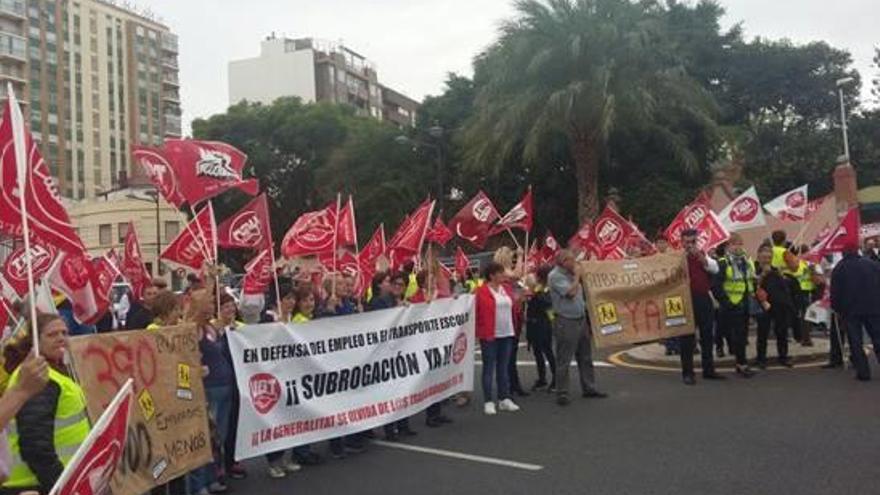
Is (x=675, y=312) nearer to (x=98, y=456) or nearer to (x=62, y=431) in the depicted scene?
(x=62, y=431)

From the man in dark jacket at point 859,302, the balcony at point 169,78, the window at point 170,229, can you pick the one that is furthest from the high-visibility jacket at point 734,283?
the balcony at point 169,78

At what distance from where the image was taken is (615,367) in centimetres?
1276

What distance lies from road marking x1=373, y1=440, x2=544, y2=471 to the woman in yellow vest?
3883 mm

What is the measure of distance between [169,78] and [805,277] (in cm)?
11566

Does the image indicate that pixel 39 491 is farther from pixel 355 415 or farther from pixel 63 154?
A: pixel 63 154

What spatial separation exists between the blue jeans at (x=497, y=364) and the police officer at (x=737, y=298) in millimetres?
3003

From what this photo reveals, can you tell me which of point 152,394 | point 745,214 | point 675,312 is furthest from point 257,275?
point 745,214

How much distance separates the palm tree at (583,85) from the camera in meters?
24.8

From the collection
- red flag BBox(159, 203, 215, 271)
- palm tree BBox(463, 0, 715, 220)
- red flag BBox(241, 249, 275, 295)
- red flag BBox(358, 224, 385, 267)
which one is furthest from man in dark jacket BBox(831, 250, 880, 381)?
palm tree BBox(463, 0, 715, 220)

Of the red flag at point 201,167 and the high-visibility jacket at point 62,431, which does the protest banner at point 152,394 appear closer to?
→ the high-visibility jacket at point 62,431

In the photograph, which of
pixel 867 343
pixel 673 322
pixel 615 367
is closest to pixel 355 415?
pixel 673 322

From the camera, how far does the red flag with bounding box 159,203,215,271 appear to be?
36.7ft

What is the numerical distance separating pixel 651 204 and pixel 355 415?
78.8 ft

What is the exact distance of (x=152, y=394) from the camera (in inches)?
239
